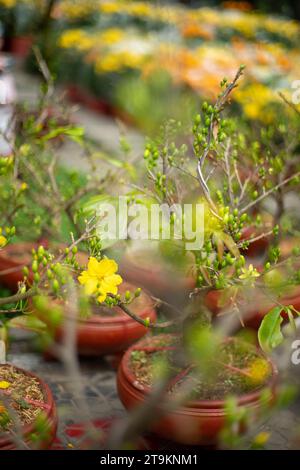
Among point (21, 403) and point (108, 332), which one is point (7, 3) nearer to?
point (108, 332)

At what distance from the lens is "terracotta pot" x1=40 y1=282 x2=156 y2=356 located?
3287 millimetres

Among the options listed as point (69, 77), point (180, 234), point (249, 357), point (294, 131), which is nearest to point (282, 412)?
point (249, 357)

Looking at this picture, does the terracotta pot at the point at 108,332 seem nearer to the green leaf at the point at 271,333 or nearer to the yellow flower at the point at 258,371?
the yellow flower at the point at 258,371

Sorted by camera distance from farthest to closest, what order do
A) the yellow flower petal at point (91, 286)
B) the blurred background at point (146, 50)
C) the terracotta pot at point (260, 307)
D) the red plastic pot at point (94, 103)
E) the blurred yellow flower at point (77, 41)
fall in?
the blurred yellow flower at point (77, 41) < the red plastic pot at point (94, 103) < the blurred background at point (146, 50) < the terracotta pot at point (260, 307) < the yellow flower petal at point (91, 286)

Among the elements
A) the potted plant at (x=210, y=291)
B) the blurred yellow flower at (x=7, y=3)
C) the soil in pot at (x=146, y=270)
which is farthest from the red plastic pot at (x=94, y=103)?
the potted plant at (x=210, y=291)

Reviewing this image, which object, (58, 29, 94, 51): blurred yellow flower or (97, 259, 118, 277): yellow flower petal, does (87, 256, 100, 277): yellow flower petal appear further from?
(58, 29, 94, 51): blurred yellow flower

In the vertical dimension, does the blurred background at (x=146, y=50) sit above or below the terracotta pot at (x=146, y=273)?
above

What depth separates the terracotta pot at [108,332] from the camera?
129 inches

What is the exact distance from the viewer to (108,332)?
129 inches

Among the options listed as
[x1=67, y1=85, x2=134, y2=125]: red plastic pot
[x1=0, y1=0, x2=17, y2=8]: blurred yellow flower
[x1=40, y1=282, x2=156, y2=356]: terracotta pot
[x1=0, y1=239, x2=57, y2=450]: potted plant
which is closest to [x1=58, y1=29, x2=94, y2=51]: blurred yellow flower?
[x1=67, y1=85, x2=134, y2=125]: red plastic pot

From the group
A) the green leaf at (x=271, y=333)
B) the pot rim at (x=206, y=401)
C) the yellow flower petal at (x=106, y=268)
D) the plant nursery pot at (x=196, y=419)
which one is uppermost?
the yellow flower petal at (x=106, y=268)

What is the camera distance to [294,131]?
3785 mm

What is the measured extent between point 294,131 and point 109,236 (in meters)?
1.64
